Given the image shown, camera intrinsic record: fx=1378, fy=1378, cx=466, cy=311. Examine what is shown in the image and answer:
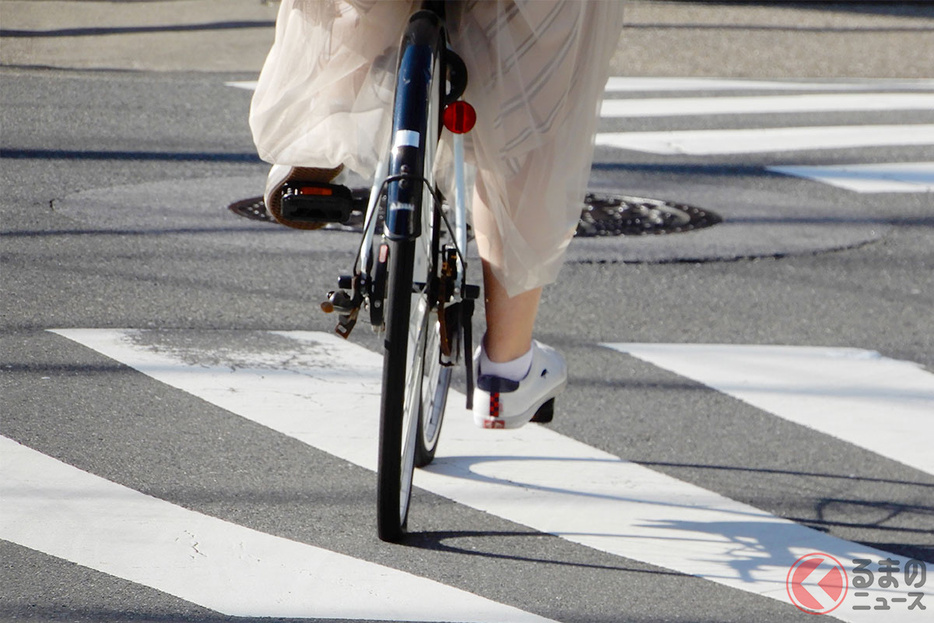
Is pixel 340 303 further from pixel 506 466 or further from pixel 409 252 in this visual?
pixel 506 466

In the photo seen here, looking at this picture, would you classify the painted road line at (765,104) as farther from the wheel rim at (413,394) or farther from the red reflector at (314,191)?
the red reflector at (314,191)

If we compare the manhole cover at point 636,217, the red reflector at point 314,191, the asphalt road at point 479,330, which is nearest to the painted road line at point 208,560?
the asphalt road at point 479,330

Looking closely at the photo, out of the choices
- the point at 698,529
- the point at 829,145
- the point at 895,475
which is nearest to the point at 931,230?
the point at 829,145

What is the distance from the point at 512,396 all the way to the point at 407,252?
1.95ft

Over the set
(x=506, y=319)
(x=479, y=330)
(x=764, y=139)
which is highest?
(x=764, y=139)

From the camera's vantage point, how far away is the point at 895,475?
3.47 metres

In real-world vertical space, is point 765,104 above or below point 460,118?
below

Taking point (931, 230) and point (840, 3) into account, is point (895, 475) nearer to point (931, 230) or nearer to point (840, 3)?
point (931, 230)

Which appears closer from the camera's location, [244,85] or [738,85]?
[244,85]

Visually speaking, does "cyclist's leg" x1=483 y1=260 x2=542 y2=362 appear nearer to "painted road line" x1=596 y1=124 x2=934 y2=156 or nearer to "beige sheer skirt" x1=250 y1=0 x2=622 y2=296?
"beige sheer skirt" x1=250 y1=0 x2=622 y2=296

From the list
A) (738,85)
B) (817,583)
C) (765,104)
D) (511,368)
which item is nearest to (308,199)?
(511,368)

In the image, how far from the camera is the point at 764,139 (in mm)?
8211

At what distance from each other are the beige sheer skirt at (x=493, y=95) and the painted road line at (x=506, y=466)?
0.57 meters

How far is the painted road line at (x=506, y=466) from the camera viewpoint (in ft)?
9.97
